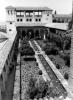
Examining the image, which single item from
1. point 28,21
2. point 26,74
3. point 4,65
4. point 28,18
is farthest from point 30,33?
point 4,65

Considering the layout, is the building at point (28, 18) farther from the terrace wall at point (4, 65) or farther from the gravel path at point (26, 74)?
the terrace wall at point (4, 65)

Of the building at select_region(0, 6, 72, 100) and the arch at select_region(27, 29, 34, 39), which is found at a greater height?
the building at select_region(0, 6, 72, 100)

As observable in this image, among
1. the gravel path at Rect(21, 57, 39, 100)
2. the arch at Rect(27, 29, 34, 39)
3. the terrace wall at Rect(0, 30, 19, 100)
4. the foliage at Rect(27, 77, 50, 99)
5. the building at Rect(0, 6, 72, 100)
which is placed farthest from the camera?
the arch at Rect(27, 29, 34, 39)

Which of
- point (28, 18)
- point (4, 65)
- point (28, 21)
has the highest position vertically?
point (28, 18)

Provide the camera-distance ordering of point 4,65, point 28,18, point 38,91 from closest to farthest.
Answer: point 38,91
point 4,65
point 28,18

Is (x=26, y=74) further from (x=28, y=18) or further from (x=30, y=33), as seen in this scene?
(x=28, y=18)

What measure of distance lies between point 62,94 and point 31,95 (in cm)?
179

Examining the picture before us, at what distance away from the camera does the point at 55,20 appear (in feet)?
149

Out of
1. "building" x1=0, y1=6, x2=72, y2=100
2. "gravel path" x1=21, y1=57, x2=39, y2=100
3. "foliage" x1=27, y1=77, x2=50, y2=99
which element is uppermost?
"building" x1=0, y1=6, x2=72, y2=100

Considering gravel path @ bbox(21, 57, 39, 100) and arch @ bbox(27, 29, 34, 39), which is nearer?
gravel path @ bbox(21, 57, 39, 100)

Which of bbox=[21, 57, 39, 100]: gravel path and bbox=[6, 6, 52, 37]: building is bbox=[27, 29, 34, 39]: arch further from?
bbox=[21, 57, 39, 100]: gravel path

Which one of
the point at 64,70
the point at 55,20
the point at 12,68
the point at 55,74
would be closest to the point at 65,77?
the point at 55,74

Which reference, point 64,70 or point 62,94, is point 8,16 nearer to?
point 64,70

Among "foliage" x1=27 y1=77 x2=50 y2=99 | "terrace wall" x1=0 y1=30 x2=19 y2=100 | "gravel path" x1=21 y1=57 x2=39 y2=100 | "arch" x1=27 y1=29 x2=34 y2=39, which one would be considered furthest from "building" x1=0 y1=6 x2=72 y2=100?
"foliage" x1=27 y1=77 x2=50 y2=99
